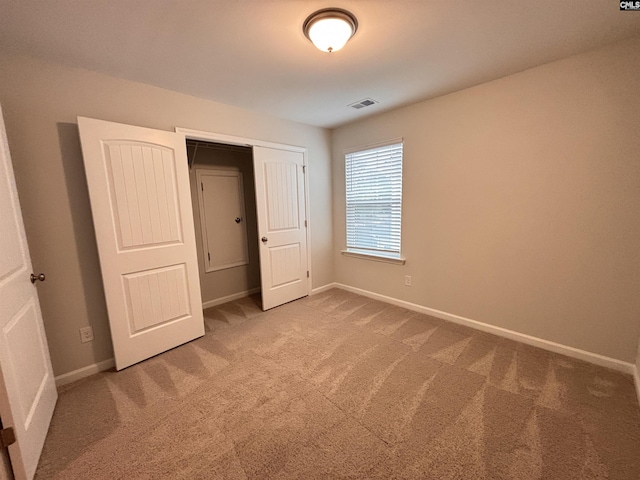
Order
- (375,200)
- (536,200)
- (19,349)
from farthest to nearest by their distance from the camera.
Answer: (375,200) < (536,200) < (19,349)

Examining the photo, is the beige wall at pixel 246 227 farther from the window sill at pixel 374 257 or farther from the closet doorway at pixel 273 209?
the window sill at pixel 374 257

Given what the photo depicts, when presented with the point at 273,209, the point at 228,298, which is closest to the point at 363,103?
the point at 273,209

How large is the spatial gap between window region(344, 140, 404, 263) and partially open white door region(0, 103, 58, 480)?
319 centimetres

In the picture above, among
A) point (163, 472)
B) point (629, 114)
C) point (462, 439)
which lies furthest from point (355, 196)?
point (163, 472)

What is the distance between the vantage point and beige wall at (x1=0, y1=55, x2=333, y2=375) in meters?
1.77

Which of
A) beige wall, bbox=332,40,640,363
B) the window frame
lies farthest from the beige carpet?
the window frame

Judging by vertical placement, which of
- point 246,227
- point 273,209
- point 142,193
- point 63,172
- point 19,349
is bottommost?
point 19,349

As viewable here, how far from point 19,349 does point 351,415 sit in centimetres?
195

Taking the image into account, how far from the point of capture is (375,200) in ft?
11.0

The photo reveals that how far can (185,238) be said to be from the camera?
2.46 meters

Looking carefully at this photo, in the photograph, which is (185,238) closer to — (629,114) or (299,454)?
(299,454)

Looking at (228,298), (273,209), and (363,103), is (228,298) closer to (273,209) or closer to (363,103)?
(273,209)

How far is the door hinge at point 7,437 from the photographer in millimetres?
1146

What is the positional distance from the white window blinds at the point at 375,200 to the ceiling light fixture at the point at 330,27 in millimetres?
1706
